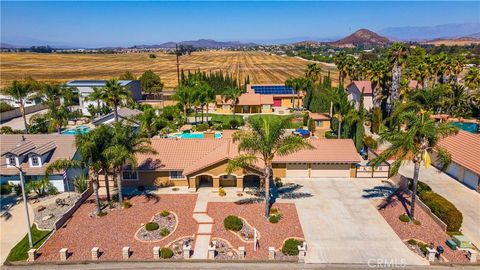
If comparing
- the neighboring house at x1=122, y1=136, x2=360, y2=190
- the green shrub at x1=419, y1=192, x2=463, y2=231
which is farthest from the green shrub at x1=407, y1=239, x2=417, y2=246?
the neighboring house at x1=122, y1=136, x2=360, y2=190

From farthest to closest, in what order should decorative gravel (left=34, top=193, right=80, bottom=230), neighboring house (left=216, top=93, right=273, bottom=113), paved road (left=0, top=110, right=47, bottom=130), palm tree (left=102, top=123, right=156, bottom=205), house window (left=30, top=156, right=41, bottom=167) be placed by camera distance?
neighboring house (left=216, top=93, right=273, bottom=113) → paved road (left=0, top=110, right=47, bottom=130) → house window (left=30, top=156, right=41, bottom=167) → decorative gravel (left=34, top=193, right=80, bottom=230) → palm tree (left=102, top=123, right=156, bottom=205)

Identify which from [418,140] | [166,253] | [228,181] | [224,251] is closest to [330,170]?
[228,181]

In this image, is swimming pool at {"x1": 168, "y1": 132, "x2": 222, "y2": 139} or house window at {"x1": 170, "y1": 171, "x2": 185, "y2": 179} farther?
swimming pool at {"x1": 168, "y1": 132, "x2": 222, "y2": 139}

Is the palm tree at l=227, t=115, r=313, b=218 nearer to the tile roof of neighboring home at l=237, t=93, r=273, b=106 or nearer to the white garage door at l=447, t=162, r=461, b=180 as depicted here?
the white garage door at l=447, t=162, r=461, b=180

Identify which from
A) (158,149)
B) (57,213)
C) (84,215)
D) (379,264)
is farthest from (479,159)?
(57,213)

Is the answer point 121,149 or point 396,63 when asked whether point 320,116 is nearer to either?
point 396,63

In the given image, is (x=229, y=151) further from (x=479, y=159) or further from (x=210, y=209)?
(x=479, y=159)

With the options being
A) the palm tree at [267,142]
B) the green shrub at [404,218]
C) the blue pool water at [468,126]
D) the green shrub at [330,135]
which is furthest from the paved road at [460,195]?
the palm tree at [267,142]
